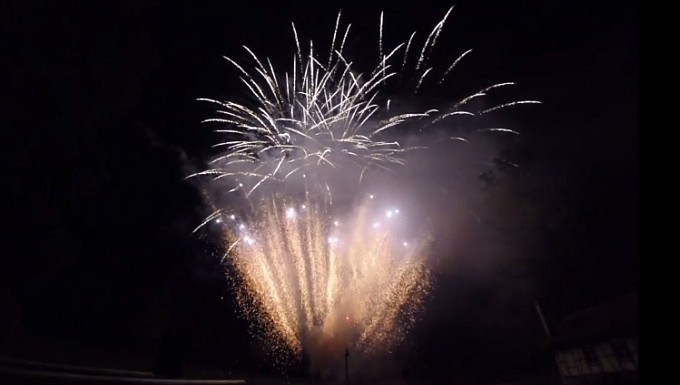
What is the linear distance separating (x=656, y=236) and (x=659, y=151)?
0.26 m

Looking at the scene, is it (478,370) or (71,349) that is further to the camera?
(478,370)

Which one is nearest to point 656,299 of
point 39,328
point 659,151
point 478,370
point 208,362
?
point 659,151

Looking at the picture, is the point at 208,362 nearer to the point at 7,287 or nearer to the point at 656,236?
the point at 7,287

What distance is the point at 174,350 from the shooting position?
898cm

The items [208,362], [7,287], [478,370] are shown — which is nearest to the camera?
[7,287]

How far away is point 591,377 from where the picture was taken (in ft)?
61.1

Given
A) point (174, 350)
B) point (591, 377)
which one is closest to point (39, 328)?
point (174, 350)

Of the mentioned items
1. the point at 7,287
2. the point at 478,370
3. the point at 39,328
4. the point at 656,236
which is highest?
the point at 7,287

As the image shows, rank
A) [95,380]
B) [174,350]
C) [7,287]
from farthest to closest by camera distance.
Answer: [7,287] → [174,350] → [95,380]

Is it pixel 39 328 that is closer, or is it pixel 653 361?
pixel 653 361

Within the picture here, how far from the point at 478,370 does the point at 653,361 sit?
110ft

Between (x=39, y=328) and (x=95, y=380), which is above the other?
(x=39, y=328)

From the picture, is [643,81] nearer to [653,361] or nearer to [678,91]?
[678,91]

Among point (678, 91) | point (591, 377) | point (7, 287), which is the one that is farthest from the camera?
point (591, 377)
